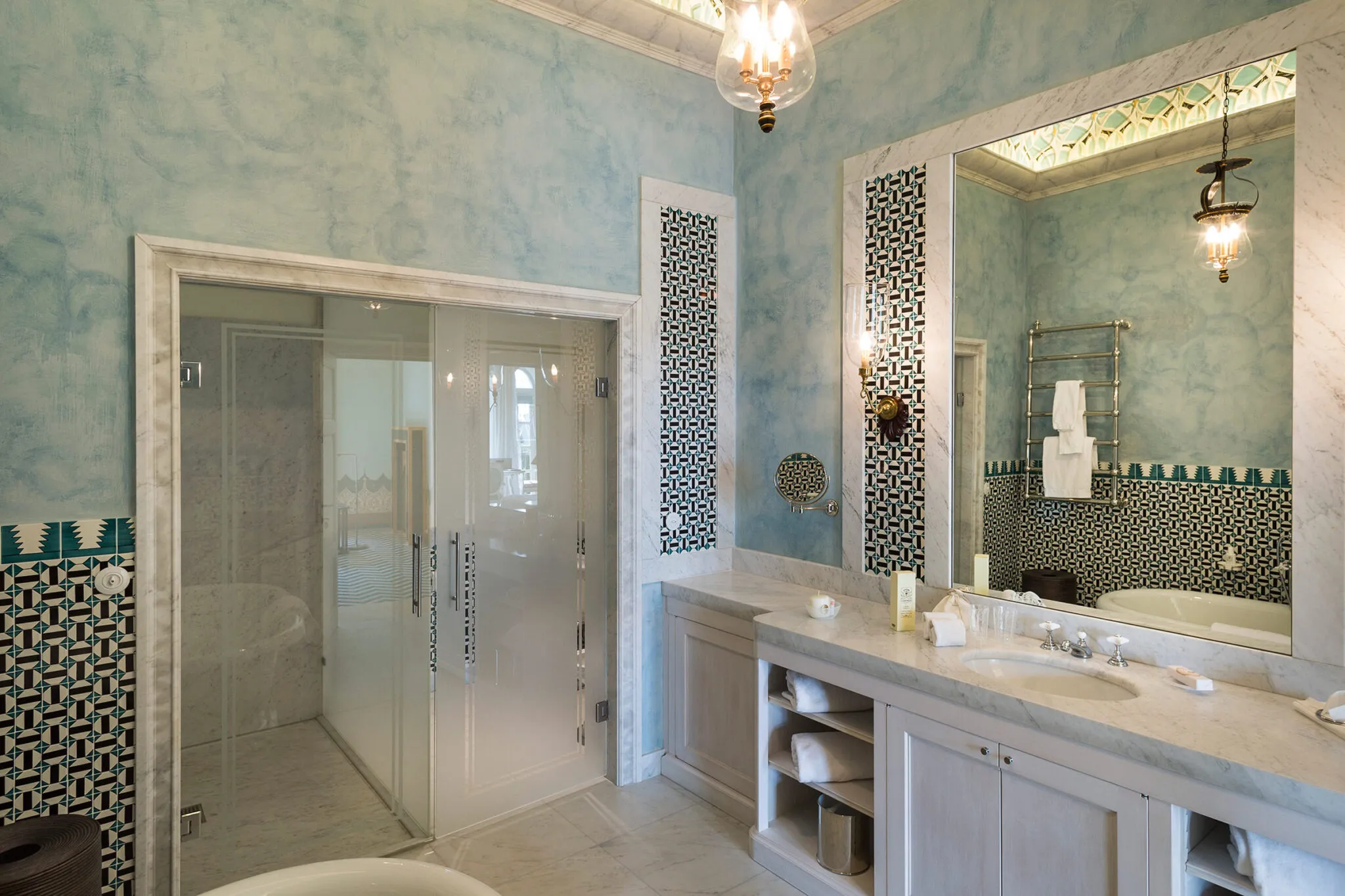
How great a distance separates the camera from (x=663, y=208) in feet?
11.3

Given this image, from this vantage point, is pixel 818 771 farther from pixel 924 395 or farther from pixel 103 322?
pixel 103 322

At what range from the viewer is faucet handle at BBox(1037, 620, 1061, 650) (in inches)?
91.8

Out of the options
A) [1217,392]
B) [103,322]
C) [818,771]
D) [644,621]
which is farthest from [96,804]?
[1217,392]

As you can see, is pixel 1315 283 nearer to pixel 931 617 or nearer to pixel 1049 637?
pixel 1049 637

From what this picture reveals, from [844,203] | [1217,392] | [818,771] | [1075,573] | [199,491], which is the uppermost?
[844,203]

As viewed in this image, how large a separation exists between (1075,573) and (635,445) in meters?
1.85

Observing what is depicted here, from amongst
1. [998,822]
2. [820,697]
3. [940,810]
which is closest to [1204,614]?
[998,822]

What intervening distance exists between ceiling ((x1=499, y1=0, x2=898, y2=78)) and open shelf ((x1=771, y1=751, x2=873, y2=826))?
3.01m

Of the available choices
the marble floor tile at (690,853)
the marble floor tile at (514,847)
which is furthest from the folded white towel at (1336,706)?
the marble floor tile at (514,847)

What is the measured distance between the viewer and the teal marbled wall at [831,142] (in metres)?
2.39

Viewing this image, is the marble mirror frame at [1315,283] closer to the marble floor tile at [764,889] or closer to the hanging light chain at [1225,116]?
the hanging light chain at [1225,116]

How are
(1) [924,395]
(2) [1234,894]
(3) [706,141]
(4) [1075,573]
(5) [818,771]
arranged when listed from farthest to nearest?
(3) [706,141] → (1) [924,395] → (5) [818,771] → (4) [1075,573] → (2) [1234,894]

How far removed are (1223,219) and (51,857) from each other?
3.58m

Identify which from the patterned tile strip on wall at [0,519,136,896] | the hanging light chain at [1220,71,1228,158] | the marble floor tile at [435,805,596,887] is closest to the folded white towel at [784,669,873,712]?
the marble floor tile at [435,805,596,887]
